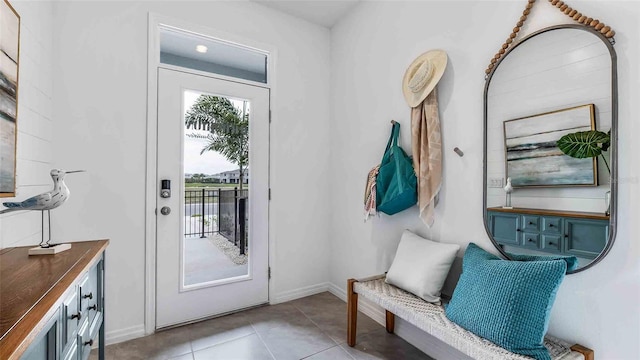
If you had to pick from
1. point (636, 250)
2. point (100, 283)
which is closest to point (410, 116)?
point (636, 250)

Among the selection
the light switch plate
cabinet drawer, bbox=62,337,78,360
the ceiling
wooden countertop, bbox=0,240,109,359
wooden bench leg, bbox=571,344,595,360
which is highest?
the ceiling

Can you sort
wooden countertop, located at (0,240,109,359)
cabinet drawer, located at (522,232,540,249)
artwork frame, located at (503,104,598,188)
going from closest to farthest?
1. wooden countertop, located at (0,240,109,359)
2. artwork frame, located at (503,104,598,188)
3. cabinet drawer, located at (522,232,540,249)

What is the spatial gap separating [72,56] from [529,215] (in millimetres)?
2824

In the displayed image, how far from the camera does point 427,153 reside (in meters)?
1.94

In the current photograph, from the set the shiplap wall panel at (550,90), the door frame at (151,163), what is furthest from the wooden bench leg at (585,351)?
the door frame at (151,163)

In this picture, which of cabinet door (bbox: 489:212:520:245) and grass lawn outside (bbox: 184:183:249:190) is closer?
cabinet door (bbox: 489:212:520:245)

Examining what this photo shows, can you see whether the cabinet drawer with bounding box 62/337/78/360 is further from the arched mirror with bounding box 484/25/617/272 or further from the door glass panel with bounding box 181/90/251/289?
the arched mirror with bounding box 484/25/617/272

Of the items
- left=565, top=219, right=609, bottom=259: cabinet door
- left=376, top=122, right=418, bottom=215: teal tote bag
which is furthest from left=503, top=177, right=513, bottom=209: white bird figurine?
left=376, top=122, right=418, bottom=215: teal tote bag

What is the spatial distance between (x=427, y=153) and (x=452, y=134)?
0.60ft

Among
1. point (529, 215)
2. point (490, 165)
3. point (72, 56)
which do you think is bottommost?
point (529, 215)

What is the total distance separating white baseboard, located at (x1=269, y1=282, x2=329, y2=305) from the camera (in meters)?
2.73

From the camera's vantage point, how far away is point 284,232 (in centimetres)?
278

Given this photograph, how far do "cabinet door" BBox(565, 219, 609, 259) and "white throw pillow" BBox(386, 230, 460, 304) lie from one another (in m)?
0.53

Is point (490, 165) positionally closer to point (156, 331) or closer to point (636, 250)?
point (636, 250)
